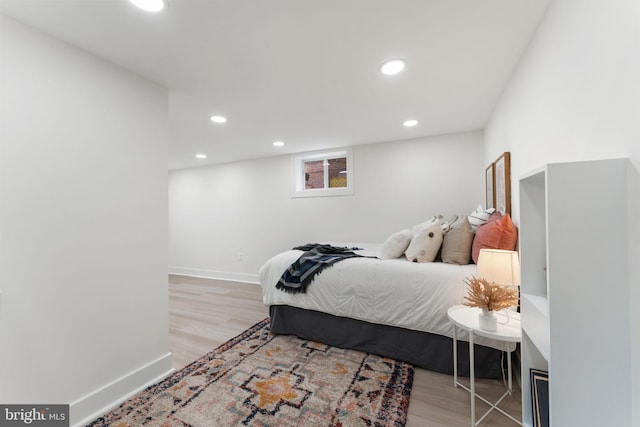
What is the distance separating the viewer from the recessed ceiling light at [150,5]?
119 cm

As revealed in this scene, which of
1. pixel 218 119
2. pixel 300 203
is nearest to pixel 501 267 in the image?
pixel 218 119

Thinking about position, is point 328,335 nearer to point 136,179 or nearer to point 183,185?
point 136,179

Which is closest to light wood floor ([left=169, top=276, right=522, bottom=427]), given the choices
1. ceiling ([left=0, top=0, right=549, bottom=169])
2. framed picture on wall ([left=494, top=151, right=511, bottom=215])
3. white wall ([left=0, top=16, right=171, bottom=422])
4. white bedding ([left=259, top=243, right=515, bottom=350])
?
white bedding ([left=259, top=243, right=515, bottom=350])

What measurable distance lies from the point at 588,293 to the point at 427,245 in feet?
4.92

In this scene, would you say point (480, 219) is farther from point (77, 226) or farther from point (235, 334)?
point (77, 226)

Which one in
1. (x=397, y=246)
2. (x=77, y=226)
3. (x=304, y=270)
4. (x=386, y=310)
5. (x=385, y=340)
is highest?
(x=77, y=226)

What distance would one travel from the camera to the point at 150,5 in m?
1.22

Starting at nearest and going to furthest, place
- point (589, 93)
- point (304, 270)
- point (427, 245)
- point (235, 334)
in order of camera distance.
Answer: point (589, 93), point (427, 245), point (304, 270), point (235, 334)

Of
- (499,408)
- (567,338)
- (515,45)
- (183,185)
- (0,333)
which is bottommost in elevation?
(499,408)

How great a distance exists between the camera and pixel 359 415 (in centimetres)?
154

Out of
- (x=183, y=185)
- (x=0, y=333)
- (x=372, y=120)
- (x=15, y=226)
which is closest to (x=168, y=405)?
(x=0, y=333)

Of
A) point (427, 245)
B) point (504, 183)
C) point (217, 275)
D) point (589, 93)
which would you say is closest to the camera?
point (589, 93)

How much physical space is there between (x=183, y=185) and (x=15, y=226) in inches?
171
